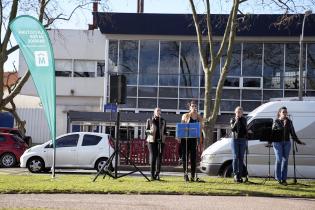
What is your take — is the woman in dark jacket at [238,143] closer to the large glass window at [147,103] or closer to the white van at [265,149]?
the white van at [265,149]

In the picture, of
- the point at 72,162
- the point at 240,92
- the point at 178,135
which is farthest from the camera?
the point at 240,92

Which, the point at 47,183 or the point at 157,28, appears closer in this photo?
the point at 47,183

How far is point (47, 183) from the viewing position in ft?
42.2

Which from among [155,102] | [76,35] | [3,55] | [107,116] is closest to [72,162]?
[3,55]

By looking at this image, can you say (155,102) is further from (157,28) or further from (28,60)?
(28,60)

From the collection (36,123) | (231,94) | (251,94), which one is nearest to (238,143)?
(231,94)

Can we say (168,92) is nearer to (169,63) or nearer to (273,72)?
(169,63)

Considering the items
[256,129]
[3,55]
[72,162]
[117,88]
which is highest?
[3,55]

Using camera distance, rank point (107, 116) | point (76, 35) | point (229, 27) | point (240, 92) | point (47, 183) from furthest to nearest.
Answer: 1. point (76, 35)
2. point (240, 92)
3. point (107, 116)
4. point (229, 27)
5. point (47, 183)

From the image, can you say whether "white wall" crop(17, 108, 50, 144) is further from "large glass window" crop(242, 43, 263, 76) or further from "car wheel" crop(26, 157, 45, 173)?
"car wheel" crop(26, 157, 45, 173)

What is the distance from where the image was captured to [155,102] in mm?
33812

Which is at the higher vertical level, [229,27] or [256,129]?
[229,27]

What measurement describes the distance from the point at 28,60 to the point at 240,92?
2041cm

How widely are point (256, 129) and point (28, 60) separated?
660 centimetres
